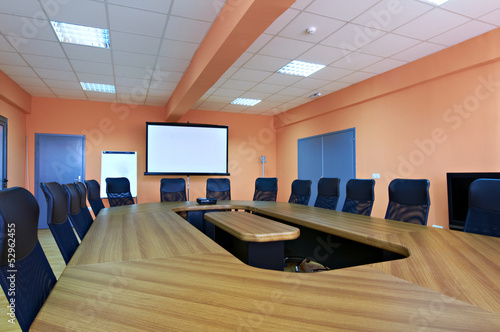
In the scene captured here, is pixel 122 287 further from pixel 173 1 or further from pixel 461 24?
pixel 461 24

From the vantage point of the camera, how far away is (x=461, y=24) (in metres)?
3.81

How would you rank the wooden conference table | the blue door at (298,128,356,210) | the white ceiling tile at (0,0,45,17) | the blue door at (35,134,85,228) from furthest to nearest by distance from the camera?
the blue door at (35,134,85,228) < the blue door at (298,128,356,210) < the white ceiling tile at (0,0,45,17) < the wooden conference table

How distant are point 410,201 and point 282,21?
2.62m

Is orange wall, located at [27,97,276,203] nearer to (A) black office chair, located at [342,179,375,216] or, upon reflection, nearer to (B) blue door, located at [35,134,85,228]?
(B) blue door, located at [35,134,85,228]

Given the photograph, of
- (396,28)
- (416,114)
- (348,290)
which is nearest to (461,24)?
(396,28)

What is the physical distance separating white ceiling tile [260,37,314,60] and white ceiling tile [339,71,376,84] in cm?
152

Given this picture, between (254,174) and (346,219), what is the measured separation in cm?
646

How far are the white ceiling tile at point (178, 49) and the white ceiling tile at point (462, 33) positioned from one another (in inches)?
138

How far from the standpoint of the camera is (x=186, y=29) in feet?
12.9

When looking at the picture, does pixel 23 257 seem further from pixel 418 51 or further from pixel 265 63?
pixel 418 51

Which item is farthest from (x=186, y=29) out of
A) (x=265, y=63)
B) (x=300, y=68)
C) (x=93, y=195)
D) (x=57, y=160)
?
(x=57, y=160)

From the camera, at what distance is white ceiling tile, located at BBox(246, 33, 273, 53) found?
13.6 feet

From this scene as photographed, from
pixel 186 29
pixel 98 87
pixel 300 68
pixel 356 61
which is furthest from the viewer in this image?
pixel 98 87

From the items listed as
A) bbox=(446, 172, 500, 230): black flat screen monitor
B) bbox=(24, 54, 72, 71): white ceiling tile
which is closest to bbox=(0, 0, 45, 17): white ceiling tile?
bbox=(24, 54, 72, 71): white ceiling tile
